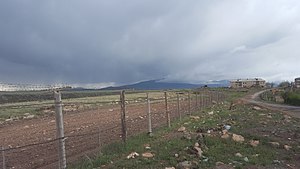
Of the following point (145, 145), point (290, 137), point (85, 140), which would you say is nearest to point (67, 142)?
point (85, 140)

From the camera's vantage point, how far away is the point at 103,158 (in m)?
8.80

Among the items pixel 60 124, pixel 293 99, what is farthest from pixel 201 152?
pixel 293 99

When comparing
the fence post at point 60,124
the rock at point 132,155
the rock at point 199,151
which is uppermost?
the fence post at point 60,124

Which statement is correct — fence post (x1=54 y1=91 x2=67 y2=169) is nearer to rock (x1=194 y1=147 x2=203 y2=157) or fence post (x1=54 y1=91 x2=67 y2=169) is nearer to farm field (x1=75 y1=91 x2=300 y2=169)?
farm field (x1=75 y1=91 x2=300 y2=169)

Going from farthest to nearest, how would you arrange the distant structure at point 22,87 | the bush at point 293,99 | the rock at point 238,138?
the bush at point 293,99 → the rock at point 238,138 → the distant structure at point 22,87

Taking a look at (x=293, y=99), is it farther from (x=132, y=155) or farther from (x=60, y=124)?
(x=60, y=124)

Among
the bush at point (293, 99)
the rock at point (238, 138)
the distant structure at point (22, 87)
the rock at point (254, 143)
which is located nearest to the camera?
the distant structure at point (22, 87)

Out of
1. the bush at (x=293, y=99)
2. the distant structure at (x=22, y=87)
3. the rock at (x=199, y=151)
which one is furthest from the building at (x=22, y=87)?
the bush at (x=293, y=99)

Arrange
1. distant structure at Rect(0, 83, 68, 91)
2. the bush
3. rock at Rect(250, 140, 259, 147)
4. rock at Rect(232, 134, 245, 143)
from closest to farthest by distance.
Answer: distant structure at Rect(0, 83, 68, 91) < rock at Rect(250, 140, 259, 147) < rock at Rect(232, 134, 245, 143) < the bush

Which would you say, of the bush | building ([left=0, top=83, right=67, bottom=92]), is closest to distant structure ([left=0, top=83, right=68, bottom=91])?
building ([left=0, top=83, right=67, bottom=92])

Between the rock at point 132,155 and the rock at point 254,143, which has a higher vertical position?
the rock at point 132,155

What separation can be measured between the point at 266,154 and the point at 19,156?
7.25 meters

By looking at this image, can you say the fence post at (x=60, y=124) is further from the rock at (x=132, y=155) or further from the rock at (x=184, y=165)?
the rock at (x=184, y=165)

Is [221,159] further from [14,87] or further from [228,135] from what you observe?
[14,87]
